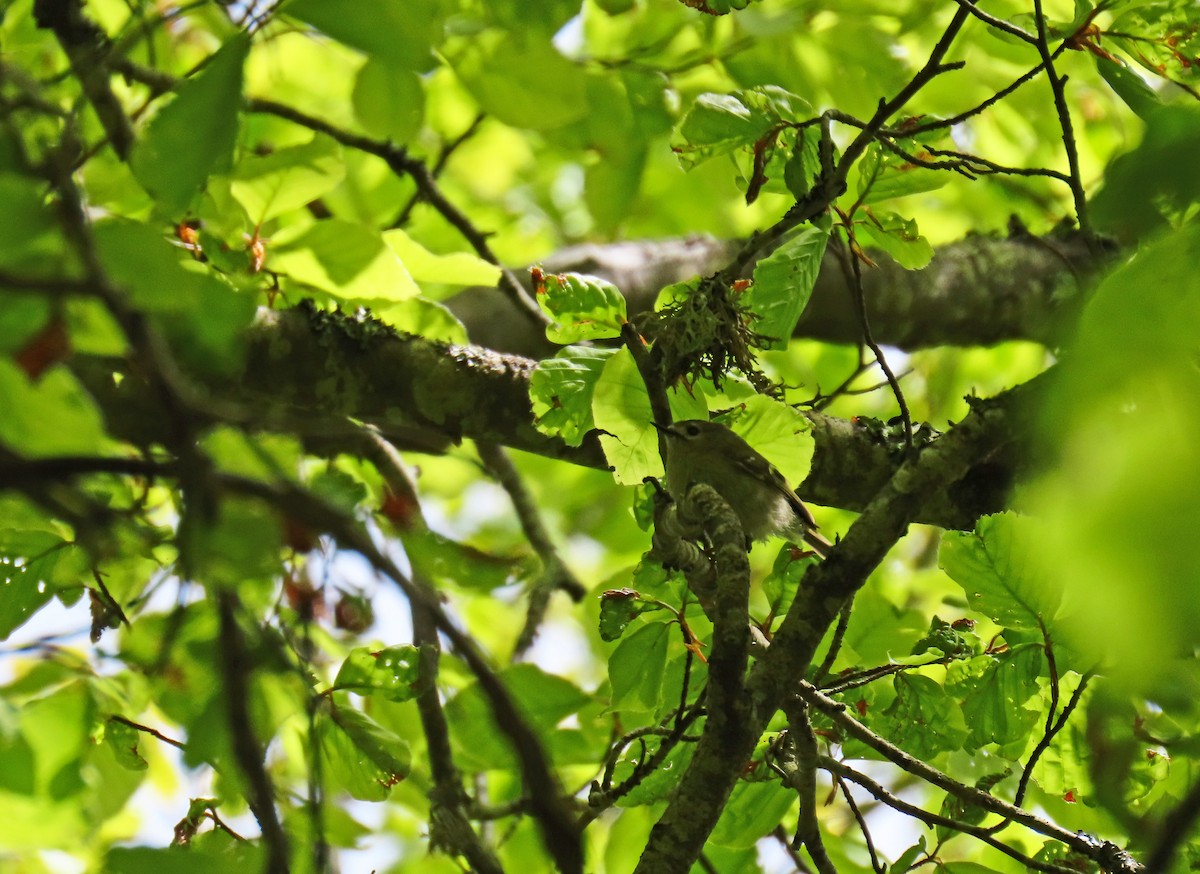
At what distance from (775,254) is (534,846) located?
2215 millimetres

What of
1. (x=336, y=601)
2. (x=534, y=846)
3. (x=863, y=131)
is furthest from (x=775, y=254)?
(x=534, y=846)

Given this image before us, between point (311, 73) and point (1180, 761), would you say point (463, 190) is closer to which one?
point (311, 73)

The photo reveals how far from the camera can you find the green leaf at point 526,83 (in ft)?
10.2

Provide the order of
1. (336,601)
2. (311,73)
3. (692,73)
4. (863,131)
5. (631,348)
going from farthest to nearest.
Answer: (311,73), (692,73), (631,348), (863,131), (336,601)

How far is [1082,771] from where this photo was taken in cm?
254

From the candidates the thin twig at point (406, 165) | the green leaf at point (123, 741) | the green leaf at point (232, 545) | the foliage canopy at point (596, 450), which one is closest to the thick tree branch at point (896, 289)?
the foliage canopy at point (596, 450)

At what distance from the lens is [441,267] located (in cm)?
306

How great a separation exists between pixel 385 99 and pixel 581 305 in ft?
3.74

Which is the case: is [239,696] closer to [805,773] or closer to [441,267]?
[805,773]

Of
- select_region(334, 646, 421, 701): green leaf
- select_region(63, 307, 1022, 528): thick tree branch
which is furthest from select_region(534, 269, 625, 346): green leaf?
select_region(334, 646, 421, 701): green leaf

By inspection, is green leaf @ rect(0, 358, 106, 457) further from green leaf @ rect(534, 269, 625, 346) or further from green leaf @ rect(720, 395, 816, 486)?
green leaf @ rect(720, 395, 816, 486)

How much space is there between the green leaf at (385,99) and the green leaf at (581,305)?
101 centimetres

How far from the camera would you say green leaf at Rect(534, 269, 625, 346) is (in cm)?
238

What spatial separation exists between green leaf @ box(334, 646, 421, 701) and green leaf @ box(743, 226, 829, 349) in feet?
3.66
